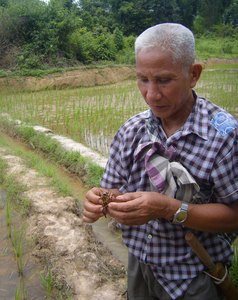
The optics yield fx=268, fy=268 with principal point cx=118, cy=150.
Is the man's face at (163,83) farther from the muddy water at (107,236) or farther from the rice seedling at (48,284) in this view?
the muddy water at (107,236)

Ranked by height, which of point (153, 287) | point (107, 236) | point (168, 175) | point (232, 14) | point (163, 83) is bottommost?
point (107, 236)

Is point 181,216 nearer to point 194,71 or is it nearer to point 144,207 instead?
point 144,207

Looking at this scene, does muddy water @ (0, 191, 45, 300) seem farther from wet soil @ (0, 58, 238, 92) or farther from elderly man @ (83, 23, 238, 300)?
wet soil @ (0, 58, 238, 92)

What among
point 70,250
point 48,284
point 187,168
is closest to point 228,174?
point 187,168

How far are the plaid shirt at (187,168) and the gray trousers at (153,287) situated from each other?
0.03 metres

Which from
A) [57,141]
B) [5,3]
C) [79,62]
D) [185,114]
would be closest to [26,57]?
[79,62]

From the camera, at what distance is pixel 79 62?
501 inches

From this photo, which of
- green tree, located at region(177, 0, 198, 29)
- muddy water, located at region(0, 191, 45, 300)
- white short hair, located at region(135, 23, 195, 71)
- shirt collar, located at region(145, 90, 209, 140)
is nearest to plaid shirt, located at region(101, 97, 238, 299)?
shirt collar, located at region(145, 90, 209, 140)

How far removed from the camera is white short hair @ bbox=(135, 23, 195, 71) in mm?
884

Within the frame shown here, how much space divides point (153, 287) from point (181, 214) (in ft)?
1.32

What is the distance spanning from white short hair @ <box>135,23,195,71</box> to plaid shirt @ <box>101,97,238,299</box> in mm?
207

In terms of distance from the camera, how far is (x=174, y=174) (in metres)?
0.90

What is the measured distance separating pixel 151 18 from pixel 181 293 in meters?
25.8

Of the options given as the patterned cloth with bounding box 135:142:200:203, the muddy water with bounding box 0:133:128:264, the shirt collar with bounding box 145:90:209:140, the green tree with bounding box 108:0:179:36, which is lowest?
the muddy water with bounding box 0:133:128:264
